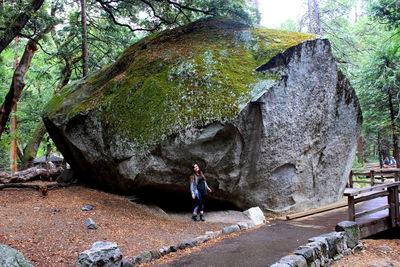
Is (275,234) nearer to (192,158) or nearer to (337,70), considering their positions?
(192,158)

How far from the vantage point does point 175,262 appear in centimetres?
519

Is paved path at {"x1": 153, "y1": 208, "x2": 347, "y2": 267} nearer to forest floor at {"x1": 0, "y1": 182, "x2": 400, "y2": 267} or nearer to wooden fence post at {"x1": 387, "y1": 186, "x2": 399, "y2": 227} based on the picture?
forest floor at {"x1": 0, "y1": 182, "x2": 400, "y2": 267}

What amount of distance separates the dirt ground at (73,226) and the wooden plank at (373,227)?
3.66 metres

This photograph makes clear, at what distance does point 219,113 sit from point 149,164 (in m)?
2.58

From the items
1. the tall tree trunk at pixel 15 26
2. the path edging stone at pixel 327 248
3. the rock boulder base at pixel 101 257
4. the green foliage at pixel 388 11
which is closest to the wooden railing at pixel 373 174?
the green foliage at pixel 388 11

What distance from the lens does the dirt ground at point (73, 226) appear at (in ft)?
17.4

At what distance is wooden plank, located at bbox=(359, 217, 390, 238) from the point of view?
719cm

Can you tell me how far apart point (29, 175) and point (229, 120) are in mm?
10394

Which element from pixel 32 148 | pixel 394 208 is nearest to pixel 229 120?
pixel 394 208

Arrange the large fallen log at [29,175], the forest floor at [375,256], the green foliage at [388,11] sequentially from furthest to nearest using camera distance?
the large fallen log at [29,175], the green foliage at [388,11], the forest floor at [375,256]

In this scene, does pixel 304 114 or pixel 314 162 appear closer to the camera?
pixel 304 114

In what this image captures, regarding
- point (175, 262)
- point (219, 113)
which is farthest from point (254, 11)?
point (175, 262)

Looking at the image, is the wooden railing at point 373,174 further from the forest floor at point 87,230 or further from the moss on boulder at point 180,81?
the moss on boulder at point 180,81

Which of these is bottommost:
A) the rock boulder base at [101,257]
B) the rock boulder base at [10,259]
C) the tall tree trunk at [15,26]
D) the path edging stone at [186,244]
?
the path edging stone at [186,244]
